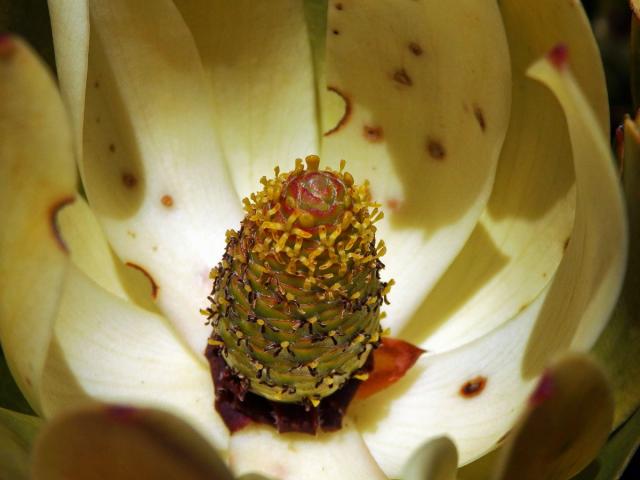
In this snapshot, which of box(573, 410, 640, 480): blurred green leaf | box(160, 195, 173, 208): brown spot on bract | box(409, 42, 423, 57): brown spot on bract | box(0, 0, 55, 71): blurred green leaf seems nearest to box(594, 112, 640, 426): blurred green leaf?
box(573, 410, 640, 480): blurred green leaf

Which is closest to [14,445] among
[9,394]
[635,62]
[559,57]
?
[9,394]

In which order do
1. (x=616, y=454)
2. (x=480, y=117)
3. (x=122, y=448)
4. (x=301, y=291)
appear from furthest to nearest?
(x=480, y=117) → (x=301, y=291) → (x=616, y=454) → (x=122, y=448)

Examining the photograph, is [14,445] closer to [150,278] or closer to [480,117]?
[150,278]

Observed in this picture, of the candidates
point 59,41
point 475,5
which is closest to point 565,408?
point 475,5

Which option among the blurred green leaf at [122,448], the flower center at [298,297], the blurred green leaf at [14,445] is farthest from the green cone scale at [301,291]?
the blurred green leaf at [122,448]

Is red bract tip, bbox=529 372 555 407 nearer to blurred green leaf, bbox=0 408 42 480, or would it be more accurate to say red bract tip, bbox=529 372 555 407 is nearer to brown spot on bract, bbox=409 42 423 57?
blurred green leaf, bbox=0 408 42 480

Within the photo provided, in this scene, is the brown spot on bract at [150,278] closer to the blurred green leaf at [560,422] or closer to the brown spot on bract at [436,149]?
the brown spot on bract at [436,149]
